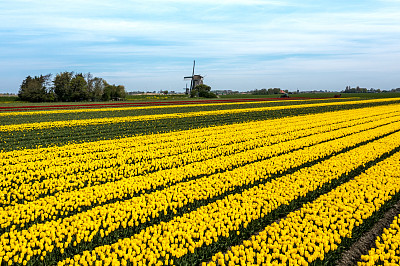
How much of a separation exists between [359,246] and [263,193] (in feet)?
9.61

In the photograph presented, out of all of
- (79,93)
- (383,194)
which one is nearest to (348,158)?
(383,194)

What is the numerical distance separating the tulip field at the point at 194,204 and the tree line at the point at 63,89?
67121mm

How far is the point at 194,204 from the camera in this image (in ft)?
28.8

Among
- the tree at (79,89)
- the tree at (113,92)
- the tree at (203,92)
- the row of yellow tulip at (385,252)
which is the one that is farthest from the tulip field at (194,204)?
the tree at (203,92)

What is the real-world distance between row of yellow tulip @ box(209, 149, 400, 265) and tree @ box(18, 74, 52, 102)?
263ft

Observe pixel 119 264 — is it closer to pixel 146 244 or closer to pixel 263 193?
pixel 146 244

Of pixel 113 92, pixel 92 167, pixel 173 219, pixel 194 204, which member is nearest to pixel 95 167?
pixel 92 167

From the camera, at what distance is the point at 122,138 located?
19.7 metres

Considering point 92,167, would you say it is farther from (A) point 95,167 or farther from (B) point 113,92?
(B) point 113,92

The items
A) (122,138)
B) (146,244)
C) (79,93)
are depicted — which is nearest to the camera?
(146,244)

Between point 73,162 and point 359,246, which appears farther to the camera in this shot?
point 73,162

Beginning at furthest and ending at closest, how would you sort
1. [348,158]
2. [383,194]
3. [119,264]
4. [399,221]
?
[348,158], [383,194], [399,221], [119,264]

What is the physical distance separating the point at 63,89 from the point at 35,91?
243 inches

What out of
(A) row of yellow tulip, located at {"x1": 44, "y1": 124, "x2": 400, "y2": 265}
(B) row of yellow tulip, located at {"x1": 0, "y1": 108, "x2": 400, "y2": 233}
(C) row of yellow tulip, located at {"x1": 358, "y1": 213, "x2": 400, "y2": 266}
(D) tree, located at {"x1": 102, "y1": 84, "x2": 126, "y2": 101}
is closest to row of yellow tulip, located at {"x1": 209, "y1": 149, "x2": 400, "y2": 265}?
Answer: (C) row of yellow tulip, located at {"x1": 358, "y1": 213, "x2": 400, "y2": 266}
